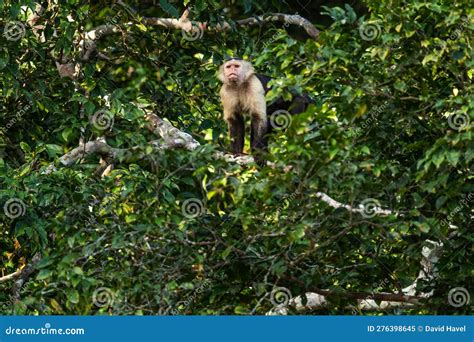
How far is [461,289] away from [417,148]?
0.95 meters

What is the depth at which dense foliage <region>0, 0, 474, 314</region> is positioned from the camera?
592 centimetres

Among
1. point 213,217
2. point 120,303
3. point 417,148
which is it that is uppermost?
point 417,148

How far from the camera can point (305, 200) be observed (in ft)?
19.9

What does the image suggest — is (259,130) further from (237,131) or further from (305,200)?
(305,200)

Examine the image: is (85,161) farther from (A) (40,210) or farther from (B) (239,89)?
(B) (239,89)

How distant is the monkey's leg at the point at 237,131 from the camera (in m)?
9.12

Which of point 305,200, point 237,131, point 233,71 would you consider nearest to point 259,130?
point 237,131

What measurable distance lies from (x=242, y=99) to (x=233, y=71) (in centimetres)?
30

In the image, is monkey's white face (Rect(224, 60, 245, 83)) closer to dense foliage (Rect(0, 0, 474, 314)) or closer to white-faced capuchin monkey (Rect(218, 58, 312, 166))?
white-faced capuchin monkey (Rect(218, 58, 312, 166))

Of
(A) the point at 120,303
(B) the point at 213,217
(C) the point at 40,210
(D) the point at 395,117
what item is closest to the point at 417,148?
(D) the point at 395,117

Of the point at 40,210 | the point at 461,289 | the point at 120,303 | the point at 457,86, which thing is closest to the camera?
the point at 120,303

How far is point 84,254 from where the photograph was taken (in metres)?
5.92

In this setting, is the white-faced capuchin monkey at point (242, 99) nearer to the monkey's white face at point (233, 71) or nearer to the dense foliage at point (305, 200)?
the monkey's white face at point (233, 71)

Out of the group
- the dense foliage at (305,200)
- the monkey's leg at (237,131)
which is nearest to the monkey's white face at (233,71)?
the monkey's leg at (237,131)
